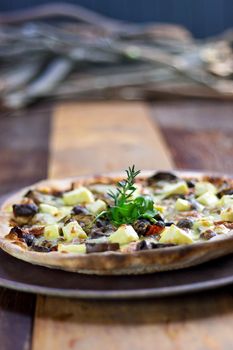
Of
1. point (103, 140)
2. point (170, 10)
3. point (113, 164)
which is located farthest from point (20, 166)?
point (170, 10)

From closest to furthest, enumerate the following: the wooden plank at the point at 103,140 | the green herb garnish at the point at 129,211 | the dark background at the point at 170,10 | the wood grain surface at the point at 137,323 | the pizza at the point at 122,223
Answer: the wood grain surface at the point at 137,323 < the pizza at the point at 122,223 < the green herb garnish at the point at 129,211 < the wooden plank at the point at 103,140 < the dark background at the point at 170,10

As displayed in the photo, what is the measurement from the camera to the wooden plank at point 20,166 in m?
1.26

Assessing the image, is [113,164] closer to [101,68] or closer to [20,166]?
A: [20,166]

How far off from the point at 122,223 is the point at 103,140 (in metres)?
1.51

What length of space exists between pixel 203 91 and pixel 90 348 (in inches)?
115

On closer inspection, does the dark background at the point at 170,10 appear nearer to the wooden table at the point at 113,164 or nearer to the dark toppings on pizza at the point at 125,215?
the wooden table at the point at 113,164

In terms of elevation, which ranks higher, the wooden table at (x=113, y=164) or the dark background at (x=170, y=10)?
the dark background at (x=170, y=10)

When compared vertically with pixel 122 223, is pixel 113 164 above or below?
above

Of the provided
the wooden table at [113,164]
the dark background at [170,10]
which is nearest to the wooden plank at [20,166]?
the wooden table at [113,164]

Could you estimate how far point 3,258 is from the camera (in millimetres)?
1461

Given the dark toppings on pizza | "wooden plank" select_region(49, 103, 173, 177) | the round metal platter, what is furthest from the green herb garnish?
"wooden plank" select_region(49, 103, 173, 177)

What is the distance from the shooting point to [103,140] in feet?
9.80

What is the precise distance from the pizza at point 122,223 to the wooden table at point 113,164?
68 mm

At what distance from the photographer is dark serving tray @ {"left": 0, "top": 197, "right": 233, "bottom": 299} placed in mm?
1254
